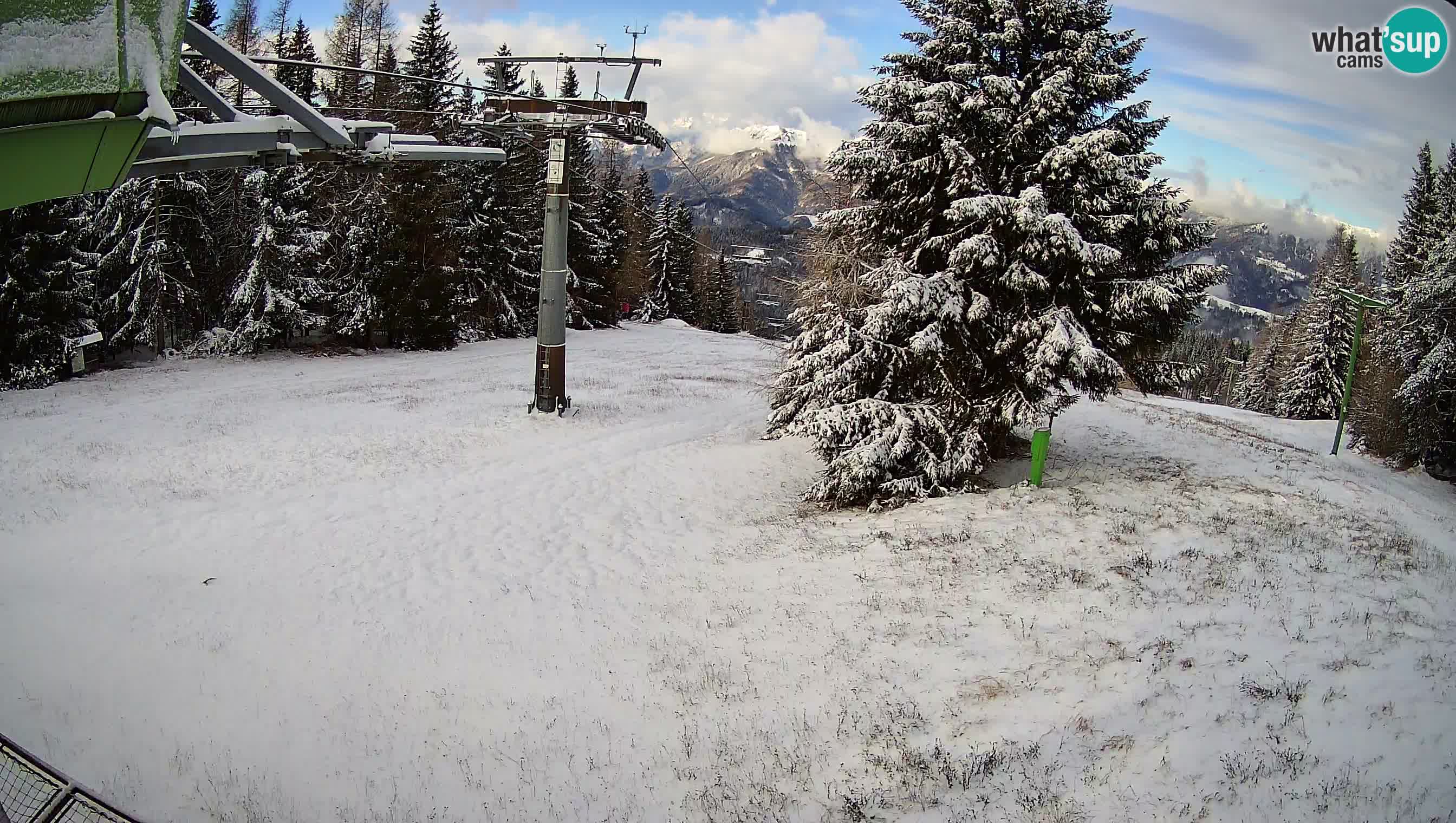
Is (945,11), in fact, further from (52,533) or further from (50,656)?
(52,533)

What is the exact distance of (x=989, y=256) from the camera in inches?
471

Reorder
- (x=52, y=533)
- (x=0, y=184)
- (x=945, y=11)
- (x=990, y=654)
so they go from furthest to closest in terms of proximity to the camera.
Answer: (x=945, y=11)
(x=52, y=533)
(x=990, y=654)
(x=0, y=184)

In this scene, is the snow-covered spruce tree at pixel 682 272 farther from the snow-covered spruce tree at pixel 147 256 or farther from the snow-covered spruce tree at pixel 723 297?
the snow-covered spruce tree at pixel 147 256

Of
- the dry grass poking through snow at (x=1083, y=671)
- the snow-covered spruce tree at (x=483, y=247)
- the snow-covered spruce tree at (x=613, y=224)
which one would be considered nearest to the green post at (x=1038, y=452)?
the dry grass poking through snow at (x=1083, y=671)

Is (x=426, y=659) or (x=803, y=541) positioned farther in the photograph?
(x=803, y=541)

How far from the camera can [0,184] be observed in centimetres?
326

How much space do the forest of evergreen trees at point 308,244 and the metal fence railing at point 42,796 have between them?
38.2 feet

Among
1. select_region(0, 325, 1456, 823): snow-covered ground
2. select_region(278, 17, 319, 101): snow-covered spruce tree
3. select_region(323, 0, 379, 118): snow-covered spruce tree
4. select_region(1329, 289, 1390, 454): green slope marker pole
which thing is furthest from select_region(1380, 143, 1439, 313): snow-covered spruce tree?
select_region(323, 0, 379, 118): snow-covered spruce tree

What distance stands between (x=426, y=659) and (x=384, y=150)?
533 cm

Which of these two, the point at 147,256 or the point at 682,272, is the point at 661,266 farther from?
the point at 147,256

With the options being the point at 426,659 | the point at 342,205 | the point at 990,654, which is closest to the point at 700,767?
the point at 990,654

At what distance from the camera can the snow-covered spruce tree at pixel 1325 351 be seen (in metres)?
41.6

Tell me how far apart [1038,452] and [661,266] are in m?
53.9

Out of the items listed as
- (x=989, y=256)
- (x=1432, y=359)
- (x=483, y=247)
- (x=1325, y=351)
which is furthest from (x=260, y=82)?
(x=1325, y=351)
